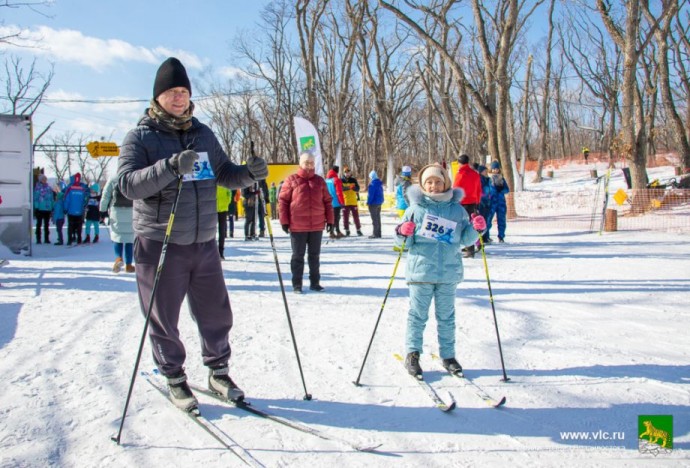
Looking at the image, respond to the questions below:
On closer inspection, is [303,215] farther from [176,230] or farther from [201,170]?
[176,230]

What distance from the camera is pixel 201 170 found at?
10.2 ft

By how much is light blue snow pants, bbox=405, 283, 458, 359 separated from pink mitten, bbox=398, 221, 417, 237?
408 mm

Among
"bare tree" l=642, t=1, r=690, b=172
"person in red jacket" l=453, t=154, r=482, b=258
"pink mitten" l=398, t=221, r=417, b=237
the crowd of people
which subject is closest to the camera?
the crowd of people

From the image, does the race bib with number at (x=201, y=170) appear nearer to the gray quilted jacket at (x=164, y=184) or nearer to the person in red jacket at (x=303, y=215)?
the gray quilted jacket at (x=164, y=184)

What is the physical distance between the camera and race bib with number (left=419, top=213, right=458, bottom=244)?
3654mm

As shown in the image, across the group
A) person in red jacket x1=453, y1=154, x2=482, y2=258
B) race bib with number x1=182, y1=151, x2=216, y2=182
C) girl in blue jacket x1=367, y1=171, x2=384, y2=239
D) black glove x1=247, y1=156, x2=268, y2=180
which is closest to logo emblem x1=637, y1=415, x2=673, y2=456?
black glove x1=247, y1=156, x2=268, y2=180

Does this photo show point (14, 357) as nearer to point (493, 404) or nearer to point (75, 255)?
point (493, 404)

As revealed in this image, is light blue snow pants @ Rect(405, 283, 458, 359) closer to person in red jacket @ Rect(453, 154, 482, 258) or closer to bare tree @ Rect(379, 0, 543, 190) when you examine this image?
person in red jacket @ Rect(453, 154, 482, 258)

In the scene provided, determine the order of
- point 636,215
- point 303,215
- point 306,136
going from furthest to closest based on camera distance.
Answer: point 306,136 → point 636,215 → point 303,215

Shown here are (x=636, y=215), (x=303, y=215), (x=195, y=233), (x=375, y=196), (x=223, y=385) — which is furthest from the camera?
(x=636, y=215)

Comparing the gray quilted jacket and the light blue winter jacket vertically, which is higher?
the gray quilted jacket

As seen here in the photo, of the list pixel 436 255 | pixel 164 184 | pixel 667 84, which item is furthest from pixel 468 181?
pixel 667 84

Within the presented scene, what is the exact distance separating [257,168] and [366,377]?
171cm

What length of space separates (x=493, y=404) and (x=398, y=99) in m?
39.2
